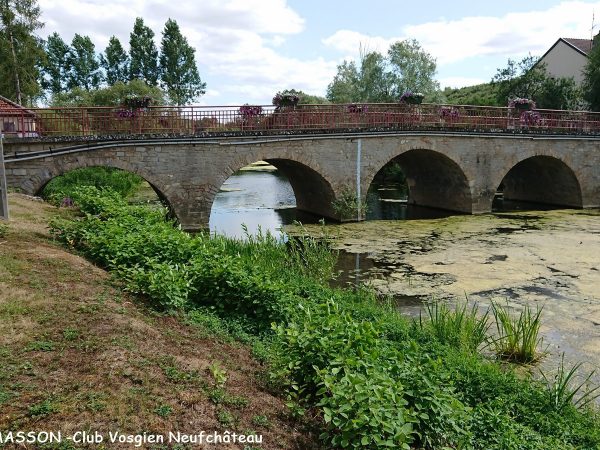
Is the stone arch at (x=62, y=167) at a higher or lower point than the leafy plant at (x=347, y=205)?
higher

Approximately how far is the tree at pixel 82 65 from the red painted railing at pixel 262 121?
133ft

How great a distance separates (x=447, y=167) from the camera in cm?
2006

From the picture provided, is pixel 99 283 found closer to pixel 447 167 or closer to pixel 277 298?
pixel 277 298

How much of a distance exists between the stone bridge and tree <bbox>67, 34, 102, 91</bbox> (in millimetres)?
42413

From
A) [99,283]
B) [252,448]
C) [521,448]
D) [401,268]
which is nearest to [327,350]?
[252,448]

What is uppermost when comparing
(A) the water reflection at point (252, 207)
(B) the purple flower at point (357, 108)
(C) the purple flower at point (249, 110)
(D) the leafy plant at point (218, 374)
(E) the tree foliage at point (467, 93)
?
(E) the tree foliage at point (467, 93)

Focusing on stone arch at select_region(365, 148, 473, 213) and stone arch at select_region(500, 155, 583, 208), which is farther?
stone arch at select_region(500, 155, 583, 208)

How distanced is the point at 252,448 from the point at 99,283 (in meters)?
3.43

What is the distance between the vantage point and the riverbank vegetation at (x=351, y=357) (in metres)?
3.58

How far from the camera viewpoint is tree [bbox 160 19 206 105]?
48344mm

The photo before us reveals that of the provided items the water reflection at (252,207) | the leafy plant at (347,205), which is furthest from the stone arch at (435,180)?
the water reflection at (252,207)

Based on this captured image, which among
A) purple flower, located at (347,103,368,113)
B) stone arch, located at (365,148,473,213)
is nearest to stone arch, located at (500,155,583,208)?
stone arch, located at (365,148,473,213)

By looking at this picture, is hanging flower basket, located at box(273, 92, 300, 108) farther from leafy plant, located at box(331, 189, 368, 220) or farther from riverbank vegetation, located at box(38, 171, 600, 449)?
riverbank vegetation, located at box(38, 171, 600, 449)

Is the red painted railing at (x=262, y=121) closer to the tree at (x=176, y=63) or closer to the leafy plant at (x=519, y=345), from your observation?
the leafy plant at (x=519, y=345)
